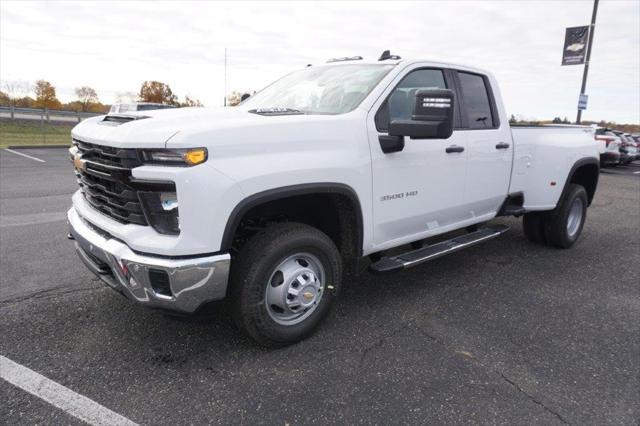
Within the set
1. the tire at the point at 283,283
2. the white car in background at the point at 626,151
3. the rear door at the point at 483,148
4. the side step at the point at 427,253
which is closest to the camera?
the tire at the point at 283,283

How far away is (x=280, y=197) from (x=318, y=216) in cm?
74

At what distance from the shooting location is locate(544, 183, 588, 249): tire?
539 centimetres

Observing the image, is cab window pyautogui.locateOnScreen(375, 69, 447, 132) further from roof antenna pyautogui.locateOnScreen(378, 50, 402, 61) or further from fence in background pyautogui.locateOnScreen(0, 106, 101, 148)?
fence in background pyautogui.locateOnScreen(0, 106, 101, 148)

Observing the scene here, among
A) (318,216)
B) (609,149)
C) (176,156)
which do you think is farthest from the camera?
(609,149)

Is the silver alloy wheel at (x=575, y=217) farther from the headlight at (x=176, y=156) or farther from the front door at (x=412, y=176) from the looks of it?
the headlight at (x=176, y=156)

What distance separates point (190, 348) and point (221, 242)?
0.92m

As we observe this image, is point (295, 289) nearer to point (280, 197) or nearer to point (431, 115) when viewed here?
point (280, 197)

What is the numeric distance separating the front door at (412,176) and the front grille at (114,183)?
153 centimetres

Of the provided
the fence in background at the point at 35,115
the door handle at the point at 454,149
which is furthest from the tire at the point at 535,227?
the fence in background at the point at 35,115

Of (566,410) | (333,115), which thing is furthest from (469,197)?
(566,410)

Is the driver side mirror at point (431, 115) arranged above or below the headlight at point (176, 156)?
above

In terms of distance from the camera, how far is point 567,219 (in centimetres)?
548

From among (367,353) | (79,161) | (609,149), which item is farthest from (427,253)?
(609,149)

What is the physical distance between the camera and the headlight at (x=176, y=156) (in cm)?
240
